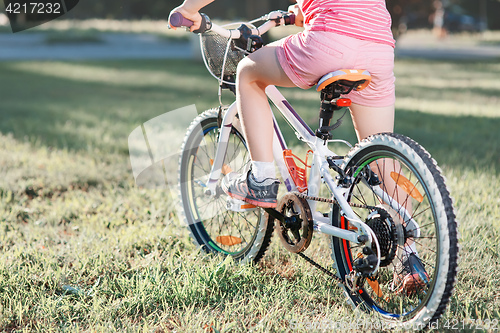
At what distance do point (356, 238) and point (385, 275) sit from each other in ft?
2.02

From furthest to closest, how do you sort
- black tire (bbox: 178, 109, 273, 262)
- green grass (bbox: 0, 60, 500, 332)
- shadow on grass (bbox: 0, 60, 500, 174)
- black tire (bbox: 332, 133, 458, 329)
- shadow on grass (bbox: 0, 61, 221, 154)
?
shadow on grass (bbox: 0, 61, 221, 154), shadow on grass (bbox: 0, 60, 500, 174), black tire (bbox: 178, 109, 273, 262), green grass (bbox: 0, 60, 500, 332), black tire (bbox: 332, 133, 458, 329)

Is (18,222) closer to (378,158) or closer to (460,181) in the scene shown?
(378,158)

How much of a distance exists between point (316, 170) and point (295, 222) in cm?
30

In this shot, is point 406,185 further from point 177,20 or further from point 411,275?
point 177,20

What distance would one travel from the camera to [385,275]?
3.02 meters

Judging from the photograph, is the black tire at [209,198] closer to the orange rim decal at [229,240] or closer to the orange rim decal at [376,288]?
the orange rim decal at [229,240]

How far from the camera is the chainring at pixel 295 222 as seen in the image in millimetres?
2779

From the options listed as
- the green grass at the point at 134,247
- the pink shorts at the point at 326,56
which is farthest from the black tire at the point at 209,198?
the pink shorts at the point at 326,56

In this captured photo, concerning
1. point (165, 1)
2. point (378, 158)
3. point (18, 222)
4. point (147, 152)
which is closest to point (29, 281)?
point (18, 222)

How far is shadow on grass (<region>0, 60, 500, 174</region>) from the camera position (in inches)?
240

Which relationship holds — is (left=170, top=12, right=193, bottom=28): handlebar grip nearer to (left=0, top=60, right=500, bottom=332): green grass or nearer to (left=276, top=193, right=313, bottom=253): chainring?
(left=276, top=193, right=313, bottom=253): chainring

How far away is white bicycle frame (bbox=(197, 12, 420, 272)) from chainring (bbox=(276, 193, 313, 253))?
57mm

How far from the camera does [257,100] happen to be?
2787 millimetres

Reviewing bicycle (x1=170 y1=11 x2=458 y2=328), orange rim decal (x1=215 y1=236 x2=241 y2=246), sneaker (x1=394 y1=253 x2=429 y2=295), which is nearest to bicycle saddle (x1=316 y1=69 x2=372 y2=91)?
bicycle (x1=170 y1=11 x2=458 y2=328)
